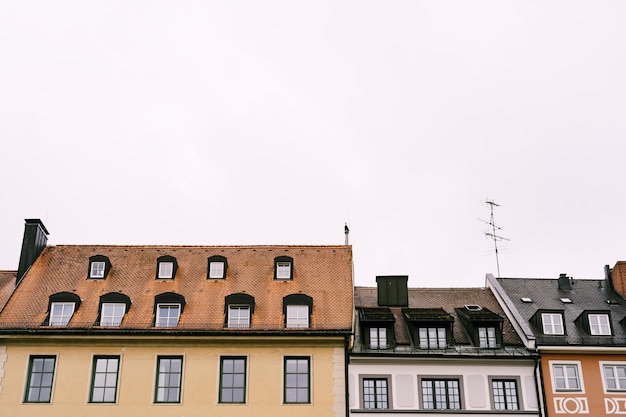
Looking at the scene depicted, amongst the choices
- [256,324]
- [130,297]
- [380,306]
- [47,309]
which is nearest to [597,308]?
[380,306]

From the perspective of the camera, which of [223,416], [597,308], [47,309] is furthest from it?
[597,308]

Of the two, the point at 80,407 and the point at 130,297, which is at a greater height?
the point at 130,297

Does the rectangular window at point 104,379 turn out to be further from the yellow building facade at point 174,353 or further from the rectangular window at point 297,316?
the rectangular window at point 297,316

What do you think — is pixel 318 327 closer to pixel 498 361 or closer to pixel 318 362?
pixel 318 362

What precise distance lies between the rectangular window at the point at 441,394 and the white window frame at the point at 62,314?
1708 cm

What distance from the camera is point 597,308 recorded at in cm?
4156

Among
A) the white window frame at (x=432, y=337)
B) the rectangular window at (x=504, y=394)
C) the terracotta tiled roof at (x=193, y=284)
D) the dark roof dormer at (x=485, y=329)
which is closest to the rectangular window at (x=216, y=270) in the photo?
the terracotta tiled roof at (x=193, y=284)

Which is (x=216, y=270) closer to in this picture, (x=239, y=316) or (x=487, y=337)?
(x=239, y=316)

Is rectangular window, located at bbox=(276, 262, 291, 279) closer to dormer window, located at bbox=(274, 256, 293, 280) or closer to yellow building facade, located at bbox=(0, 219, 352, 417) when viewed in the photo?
dormer window, located at bbox=(274, 256, 293, 280)

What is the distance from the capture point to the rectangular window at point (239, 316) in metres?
37.2

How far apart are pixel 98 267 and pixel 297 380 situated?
1246 cm

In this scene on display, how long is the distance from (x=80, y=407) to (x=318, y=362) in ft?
35.9

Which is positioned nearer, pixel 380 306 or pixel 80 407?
pixel 80 407

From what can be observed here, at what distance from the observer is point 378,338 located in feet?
124
